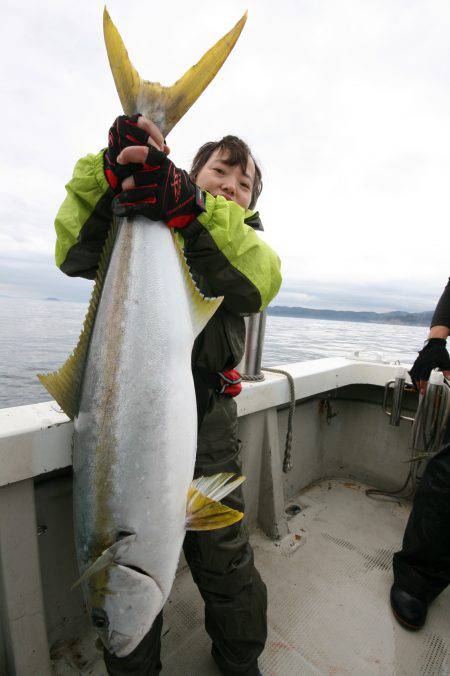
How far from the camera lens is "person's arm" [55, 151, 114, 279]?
131 centimetres

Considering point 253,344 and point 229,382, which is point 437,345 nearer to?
point 253,344

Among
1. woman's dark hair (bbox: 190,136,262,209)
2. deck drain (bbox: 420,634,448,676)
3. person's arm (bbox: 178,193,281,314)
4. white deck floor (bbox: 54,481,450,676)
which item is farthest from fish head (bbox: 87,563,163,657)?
woman's dark hair (bbox: 190,136,262,209)

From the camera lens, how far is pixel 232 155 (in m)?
1.80

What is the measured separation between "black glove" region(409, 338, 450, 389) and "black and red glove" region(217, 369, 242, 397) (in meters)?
1.74

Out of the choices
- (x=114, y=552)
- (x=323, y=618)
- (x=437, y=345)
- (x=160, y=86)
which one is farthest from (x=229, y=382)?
(x=437, y=345)

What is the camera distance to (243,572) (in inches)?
62.5

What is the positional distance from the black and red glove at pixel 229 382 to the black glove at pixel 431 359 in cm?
174

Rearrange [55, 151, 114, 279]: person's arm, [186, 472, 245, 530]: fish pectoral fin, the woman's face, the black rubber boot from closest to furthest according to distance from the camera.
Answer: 1. [186, 472, 245, 530]: fish pectoral fin
2. [55, 151, 114, 279]: person's arm
3. the woman's face
4. the black rubber boot

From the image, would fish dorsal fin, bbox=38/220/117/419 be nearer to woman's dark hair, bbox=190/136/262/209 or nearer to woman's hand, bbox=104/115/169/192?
woman's hand, bbox=104/115/169/192

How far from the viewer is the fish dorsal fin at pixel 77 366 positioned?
51.2 inches

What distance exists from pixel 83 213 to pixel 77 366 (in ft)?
1.88

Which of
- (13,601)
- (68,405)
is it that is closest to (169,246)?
(68,405)

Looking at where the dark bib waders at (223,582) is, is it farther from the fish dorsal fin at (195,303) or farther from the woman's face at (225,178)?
the woman's face at (225,178)

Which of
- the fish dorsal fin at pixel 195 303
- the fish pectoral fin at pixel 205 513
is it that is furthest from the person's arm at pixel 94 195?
the fish pectoral fin at pixel 205 513
